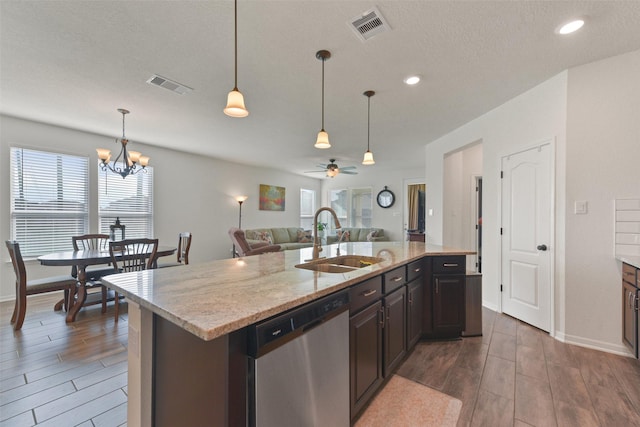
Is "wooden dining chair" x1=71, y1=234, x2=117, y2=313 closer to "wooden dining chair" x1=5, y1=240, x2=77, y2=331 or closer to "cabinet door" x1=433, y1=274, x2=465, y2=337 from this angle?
"wooden dining chair" x1=5, y1=240, x2=77, y2=331

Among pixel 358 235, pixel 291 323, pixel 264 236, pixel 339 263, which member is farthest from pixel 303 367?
pixel 358 235

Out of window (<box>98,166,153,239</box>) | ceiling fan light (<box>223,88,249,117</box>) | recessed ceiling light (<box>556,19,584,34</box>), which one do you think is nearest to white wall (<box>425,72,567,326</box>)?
recessed ceiling light (<box>556,19,584,34</box>)

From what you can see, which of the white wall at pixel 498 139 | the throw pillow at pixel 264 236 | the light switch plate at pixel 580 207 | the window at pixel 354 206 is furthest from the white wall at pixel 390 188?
the light switch plate at pixel 580 207

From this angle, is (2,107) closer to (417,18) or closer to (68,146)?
(68,146)

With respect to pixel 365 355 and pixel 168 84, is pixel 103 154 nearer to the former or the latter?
pixel 168 84

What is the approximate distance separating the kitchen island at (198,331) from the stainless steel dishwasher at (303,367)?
44 millimetres

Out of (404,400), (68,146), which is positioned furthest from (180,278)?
(68,146)

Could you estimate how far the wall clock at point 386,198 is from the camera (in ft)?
26.6

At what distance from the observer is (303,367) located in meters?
1.15

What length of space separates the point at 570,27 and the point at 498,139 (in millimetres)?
1609

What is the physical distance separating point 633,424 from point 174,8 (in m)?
3.85

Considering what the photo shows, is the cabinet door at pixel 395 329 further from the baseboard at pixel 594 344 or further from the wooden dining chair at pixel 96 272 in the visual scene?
the wooden dining chair at pixel 96 272

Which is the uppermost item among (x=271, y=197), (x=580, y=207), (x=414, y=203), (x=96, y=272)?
(x=271, y=197)

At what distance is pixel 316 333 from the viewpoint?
1219 mm
